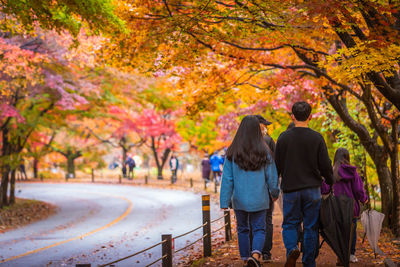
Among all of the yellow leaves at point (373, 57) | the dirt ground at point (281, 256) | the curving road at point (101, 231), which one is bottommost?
the curving road at point (101, 231)

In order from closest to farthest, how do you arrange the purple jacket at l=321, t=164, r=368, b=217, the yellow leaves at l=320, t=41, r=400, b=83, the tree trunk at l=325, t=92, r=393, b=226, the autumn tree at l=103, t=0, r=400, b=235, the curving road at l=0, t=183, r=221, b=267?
the purple jacket at l=321, t=164, r=368, b=217, the yellow leaves at l=320, t=41, r=400, b=83, the autumn tree at l=103, t=0, r=400, b=235, the curving road at l=0, t=183, r=221, b=267, the tree trunk at l=325, t=92, r=393, b=226

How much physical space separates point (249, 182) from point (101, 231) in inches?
360

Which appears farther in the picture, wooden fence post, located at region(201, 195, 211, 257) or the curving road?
the curving road

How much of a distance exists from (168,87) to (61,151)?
35.7m

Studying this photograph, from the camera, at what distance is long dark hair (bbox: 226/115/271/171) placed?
16.6 ft

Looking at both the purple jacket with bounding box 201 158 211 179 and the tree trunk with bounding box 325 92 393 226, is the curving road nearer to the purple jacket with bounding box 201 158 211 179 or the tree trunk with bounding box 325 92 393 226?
the purple jacket with bounding box 201 158 211 179

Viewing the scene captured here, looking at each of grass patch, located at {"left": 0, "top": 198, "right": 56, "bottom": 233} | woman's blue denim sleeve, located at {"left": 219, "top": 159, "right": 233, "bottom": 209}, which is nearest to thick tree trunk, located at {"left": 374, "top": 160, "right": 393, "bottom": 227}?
woman's blue denim sleeve, located at {"left": 219, "top": 159, "right": 233, "bottom": 209}

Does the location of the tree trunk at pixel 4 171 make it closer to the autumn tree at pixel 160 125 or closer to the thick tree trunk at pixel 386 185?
the thick tree trunk at pixel 386 185

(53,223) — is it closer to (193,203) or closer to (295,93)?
(193,203)

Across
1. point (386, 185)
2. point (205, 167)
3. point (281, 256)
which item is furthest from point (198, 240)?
point (205, 167)

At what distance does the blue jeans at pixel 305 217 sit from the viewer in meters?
5.01

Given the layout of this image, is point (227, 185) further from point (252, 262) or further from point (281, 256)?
point (281, 256)

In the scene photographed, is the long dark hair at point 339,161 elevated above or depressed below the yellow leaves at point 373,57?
below

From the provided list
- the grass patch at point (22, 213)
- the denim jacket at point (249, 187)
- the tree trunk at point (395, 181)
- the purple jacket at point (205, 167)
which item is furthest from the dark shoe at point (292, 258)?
the purple jacket at point (205, 167)
